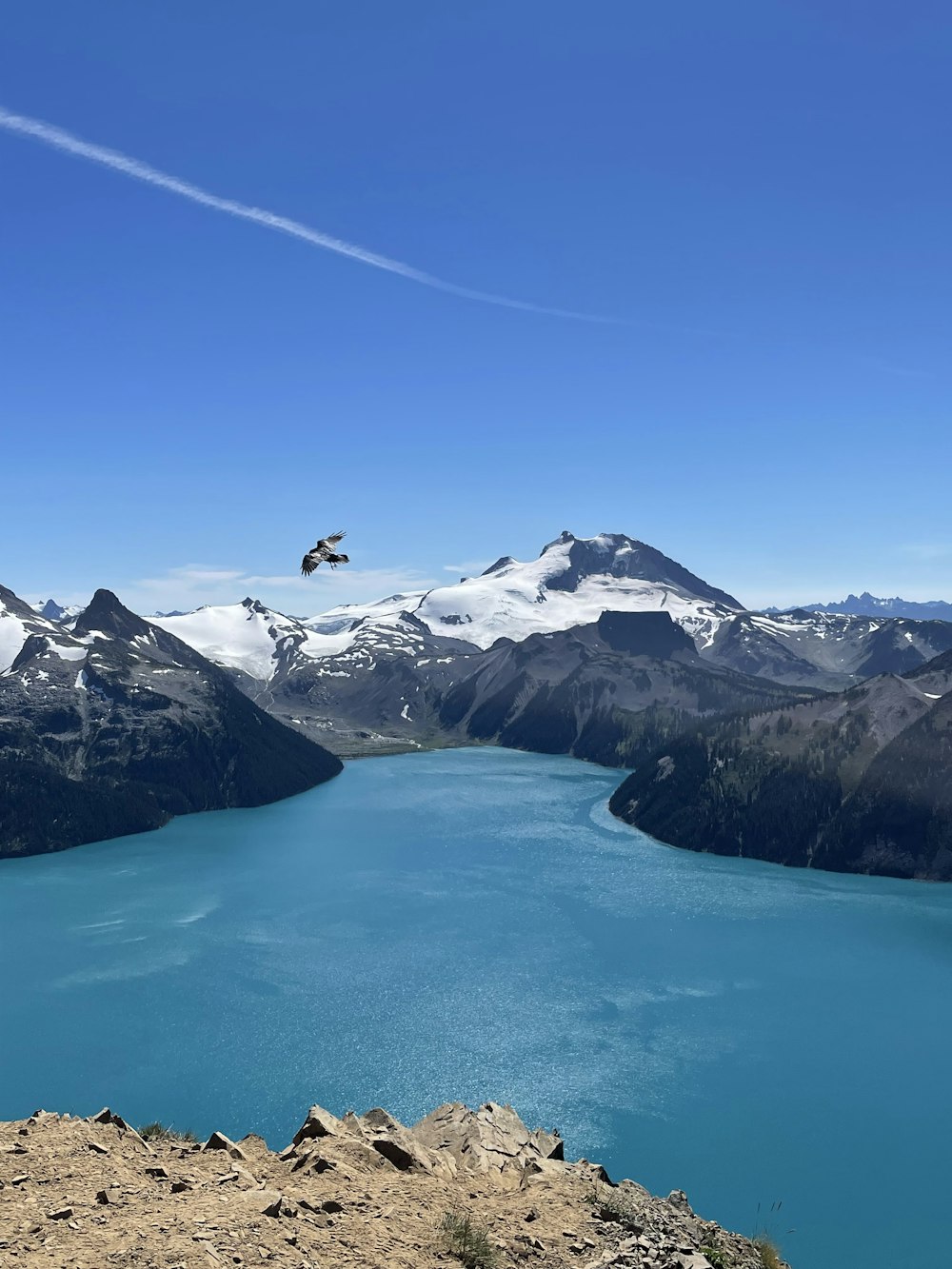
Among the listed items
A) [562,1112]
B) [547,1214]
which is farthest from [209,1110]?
[547,1214]

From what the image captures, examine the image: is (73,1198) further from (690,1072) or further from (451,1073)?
(690,1072)

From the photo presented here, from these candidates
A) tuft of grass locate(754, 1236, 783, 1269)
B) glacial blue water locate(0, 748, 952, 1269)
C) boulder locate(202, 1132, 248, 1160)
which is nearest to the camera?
boulder locate(202, 1132, 248, 1160)

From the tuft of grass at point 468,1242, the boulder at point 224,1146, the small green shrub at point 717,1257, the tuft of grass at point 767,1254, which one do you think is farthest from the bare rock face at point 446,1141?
the tuft of grass at point 767,1254

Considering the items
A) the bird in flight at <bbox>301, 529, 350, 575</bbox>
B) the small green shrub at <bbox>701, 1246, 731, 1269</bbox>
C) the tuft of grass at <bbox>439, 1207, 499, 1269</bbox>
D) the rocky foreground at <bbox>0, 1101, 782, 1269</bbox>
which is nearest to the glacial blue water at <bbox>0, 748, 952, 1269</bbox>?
the small green shrub at <bbox>701, 1246, 731, 1269</bbox>

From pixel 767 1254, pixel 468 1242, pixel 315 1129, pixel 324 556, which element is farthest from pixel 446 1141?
pixel 324 556

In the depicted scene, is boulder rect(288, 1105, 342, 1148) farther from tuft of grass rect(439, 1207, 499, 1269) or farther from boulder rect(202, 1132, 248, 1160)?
tuft of grass rect(439, 1207, 499, 1269)

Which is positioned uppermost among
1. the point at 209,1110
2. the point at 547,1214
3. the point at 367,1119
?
the point at 547,1214
